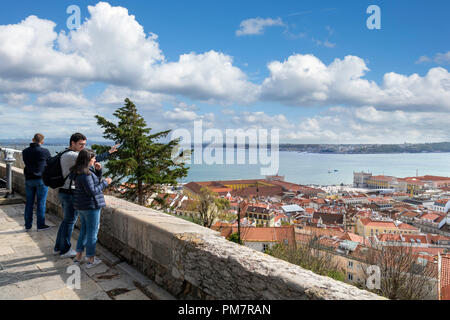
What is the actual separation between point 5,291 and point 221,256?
6.36ft

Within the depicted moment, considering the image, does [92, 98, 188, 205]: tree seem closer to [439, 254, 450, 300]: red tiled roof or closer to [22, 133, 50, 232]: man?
[22, 133, 50, 232]: man

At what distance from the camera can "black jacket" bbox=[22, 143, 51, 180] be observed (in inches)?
166

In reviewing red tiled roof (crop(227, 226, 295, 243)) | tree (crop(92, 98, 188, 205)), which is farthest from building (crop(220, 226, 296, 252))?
tree (crop(92, 98, 188, 205))

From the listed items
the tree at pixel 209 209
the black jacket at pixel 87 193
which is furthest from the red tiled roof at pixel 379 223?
the black jacket at pixel 87 193

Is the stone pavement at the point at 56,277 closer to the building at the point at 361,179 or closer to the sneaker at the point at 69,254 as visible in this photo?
the sneaker at the point at 69,254

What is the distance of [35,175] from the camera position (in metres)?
4.26

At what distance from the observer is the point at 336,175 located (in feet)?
405

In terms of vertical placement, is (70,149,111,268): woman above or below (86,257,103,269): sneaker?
above

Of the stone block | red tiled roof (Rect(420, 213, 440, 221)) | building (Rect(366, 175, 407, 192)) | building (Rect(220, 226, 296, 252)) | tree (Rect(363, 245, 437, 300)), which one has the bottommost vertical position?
building (Rect(366, 175, 407, 192))

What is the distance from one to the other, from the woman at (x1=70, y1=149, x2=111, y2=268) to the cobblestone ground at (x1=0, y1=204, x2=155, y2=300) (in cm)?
20
